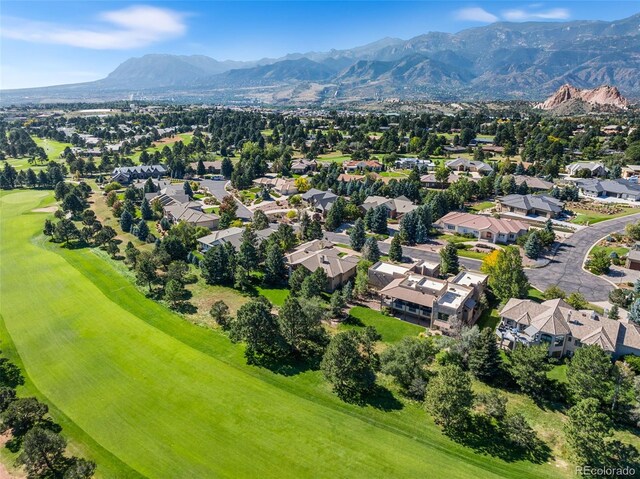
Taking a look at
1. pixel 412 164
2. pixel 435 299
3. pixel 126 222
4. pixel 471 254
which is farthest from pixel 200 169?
pixel 435 299

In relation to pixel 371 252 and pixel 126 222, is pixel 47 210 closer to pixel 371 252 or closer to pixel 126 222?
pixel 126 222

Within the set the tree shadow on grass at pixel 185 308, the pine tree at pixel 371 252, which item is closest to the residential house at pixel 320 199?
the pine tree at pixel 371 252

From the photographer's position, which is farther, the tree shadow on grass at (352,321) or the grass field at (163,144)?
the grass field at (163,144)

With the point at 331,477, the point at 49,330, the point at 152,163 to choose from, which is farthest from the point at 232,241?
the point at 152,163

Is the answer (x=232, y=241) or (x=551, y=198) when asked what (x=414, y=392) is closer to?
(x=232, y=241)

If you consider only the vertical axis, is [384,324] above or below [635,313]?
below

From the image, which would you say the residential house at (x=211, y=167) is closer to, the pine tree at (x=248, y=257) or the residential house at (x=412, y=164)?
the residential house at (x=412, y=164)

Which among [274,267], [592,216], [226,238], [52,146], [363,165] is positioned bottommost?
[592,216]
